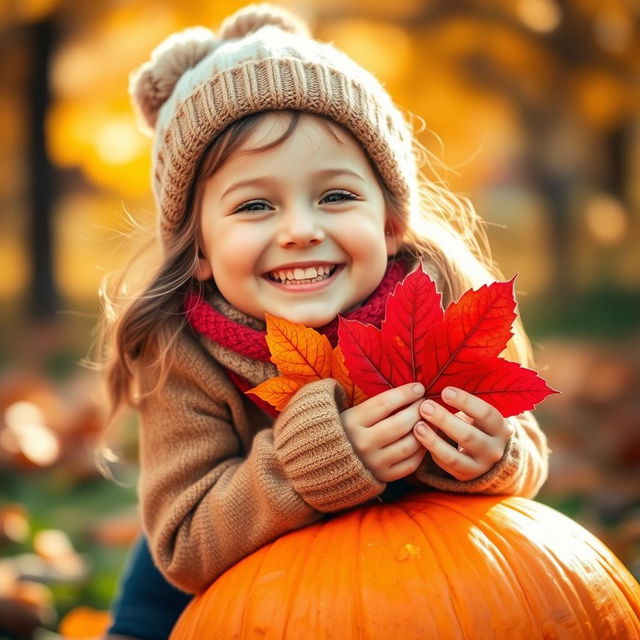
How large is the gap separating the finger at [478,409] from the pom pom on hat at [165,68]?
1.20 m

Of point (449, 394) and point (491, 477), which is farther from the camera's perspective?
point (491, 477)

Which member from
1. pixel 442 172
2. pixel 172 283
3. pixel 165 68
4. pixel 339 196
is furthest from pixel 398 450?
pixel 442 172

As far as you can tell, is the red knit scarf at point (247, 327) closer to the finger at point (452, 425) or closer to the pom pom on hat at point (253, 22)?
the finger at point (452, 425)

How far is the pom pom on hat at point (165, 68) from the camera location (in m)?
2.45

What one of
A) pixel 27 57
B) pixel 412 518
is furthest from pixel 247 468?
pixel 27 57

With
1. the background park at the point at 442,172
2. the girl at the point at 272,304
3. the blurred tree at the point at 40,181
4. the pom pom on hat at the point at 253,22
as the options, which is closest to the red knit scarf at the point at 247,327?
the girl at the point at 272,304

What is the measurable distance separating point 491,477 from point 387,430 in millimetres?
274

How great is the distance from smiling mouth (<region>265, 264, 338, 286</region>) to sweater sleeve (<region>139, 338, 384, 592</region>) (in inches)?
11.3

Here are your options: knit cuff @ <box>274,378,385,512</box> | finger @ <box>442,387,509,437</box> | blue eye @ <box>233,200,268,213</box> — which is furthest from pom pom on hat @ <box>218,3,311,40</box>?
finger @ <box>442,387,509,437</box>

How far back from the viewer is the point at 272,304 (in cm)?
209

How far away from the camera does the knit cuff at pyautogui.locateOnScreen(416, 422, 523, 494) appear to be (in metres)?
1.95

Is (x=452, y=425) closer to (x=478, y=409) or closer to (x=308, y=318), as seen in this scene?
(x=478, y=409)

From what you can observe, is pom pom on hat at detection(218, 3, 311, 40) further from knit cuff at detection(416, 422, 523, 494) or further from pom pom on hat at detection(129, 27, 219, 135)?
knit cuff at detection(416, 422, 523, 494)

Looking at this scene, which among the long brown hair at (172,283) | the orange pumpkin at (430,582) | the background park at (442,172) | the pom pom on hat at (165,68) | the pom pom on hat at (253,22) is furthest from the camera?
the background park at (442,172)
